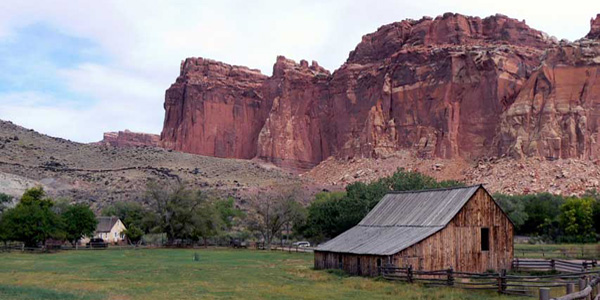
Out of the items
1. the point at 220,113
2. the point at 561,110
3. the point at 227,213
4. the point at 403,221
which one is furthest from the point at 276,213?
the point at 220,113

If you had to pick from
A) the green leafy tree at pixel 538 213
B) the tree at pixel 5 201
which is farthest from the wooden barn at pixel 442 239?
the tree at pixel 5 201

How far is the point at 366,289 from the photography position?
2661 cm

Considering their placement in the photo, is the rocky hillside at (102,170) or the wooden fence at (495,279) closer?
the wooden fence at (495,279)

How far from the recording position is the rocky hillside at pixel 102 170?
8981 cm

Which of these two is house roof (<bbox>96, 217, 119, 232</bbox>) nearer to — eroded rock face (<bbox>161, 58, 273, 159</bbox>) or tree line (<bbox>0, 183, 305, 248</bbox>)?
tree line (<bbox>0, 183, 305, 248</bbox>)

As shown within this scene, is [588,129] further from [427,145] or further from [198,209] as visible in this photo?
[198,209]

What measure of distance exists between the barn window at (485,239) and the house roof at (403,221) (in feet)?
6.19

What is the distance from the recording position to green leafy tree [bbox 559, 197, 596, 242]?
61.3m

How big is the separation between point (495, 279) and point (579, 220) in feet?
131

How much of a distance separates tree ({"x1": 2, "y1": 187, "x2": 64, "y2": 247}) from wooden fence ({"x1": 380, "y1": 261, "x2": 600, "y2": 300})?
36.3m

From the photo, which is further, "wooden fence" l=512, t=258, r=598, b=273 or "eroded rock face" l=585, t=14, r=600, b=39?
"eroded rock face" l=585, t=14, r=600, b=39

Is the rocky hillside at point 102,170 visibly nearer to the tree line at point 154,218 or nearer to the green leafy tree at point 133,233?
the green leafy tree at point 133,233

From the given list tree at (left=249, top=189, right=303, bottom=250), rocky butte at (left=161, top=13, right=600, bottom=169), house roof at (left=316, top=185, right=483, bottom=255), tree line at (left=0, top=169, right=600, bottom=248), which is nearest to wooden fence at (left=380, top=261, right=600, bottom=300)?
house roof at (left=316, top=185, right=483, bottom=255)

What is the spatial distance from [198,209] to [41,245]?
557 inches
